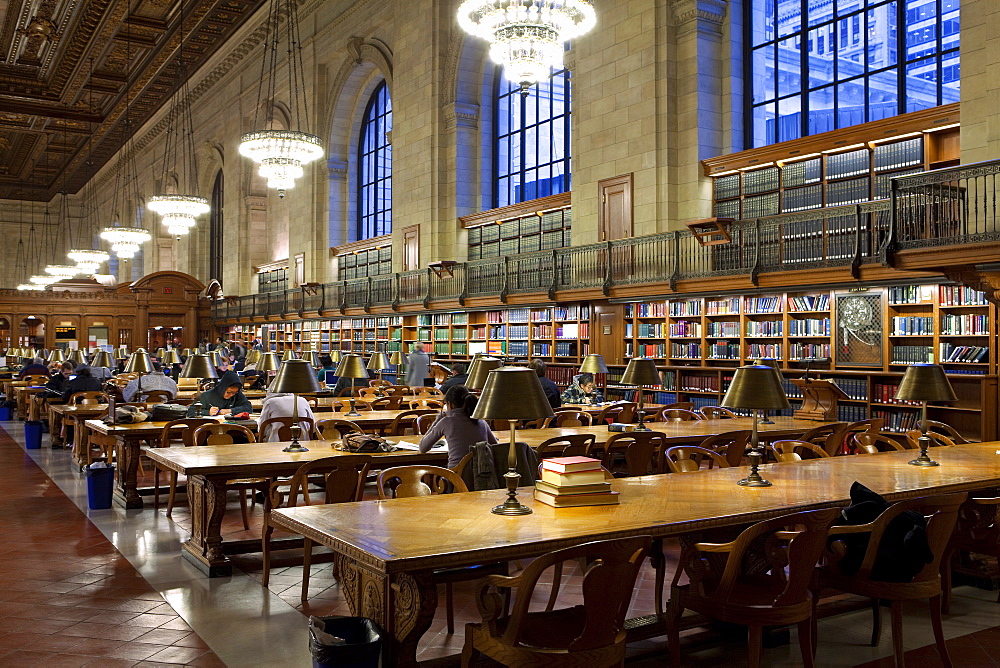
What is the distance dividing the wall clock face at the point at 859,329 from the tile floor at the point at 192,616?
5185 mm

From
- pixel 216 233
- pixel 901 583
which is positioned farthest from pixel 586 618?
pixel 216 233

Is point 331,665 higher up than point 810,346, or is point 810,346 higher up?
point 810,346

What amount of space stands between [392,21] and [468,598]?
55.3ft

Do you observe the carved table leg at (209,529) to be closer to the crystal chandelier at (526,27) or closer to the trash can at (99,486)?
the trash can at (99,486)

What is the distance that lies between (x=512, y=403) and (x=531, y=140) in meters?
14.1

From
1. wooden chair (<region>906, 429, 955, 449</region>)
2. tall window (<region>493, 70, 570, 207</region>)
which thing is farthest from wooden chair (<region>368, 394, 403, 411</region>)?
tall window (<region>493, 70, 570, 207</region>)

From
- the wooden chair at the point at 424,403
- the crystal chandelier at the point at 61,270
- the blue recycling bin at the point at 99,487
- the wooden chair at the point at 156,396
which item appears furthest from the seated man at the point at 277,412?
the crystal chandelier at the point at 61,270

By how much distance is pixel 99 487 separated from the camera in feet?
21.9

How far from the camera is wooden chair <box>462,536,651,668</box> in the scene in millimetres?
2582

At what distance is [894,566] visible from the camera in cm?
336

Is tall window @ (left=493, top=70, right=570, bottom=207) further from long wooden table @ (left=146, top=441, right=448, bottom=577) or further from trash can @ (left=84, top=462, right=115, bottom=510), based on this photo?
long wooden table @ (left=146, top=441, right=448, bottom=577)

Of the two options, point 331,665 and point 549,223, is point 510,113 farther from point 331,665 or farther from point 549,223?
point 331,665

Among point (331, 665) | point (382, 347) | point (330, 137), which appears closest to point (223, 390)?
point (331, 665)

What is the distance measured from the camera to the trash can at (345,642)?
8.93 ft
